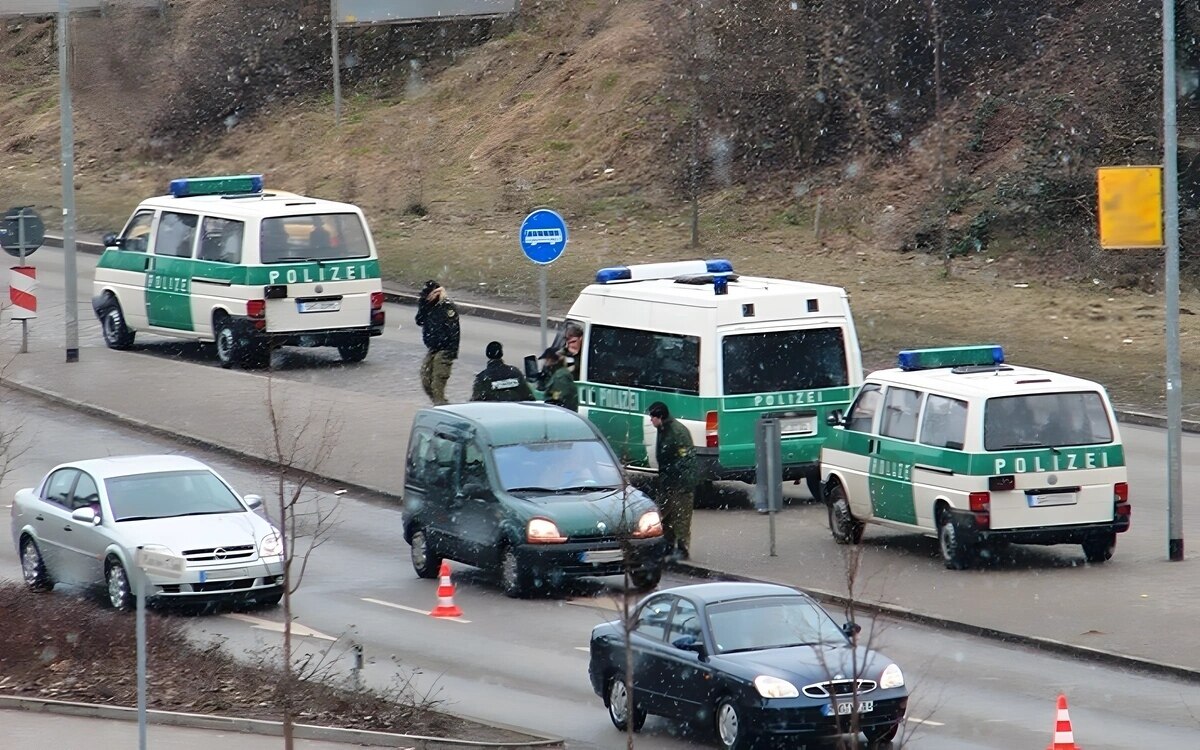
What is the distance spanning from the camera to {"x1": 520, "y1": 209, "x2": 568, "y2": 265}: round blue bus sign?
2359cm

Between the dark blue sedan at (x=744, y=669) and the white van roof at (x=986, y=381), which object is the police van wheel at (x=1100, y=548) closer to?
the white van roof at (x=986, y=381)

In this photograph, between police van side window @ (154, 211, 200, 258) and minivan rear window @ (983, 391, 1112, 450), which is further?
police van side window @ (154, 211, 200, 258)

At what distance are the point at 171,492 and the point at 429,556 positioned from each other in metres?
2.55

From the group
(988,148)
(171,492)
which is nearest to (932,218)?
(988,148)

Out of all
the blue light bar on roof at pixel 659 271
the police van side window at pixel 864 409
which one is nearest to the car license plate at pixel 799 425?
the police van side window at pixel 864 409

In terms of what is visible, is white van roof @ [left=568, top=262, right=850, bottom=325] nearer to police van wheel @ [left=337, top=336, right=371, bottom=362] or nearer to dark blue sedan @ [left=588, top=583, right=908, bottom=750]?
dark blue sedan @ [left=588, top=583, right=908, bottom=750]

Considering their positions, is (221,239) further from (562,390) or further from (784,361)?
(784,361)

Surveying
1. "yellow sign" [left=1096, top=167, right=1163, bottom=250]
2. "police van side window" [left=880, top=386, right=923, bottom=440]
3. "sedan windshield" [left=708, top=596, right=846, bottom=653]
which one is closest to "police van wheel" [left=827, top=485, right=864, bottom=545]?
"police van side window" [left=880, top=386, right=923, bottom=440]

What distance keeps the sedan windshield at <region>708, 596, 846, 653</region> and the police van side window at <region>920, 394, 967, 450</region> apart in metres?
5.44

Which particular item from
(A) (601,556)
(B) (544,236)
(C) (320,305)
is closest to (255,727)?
(A) (601,556)

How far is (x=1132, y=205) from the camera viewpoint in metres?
20.0

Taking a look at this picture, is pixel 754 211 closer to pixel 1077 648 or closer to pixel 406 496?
pixel 406 496

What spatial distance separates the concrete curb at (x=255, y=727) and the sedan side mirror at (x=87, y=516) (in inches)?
154

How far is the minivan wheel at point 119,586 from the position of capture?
59.0 feet
